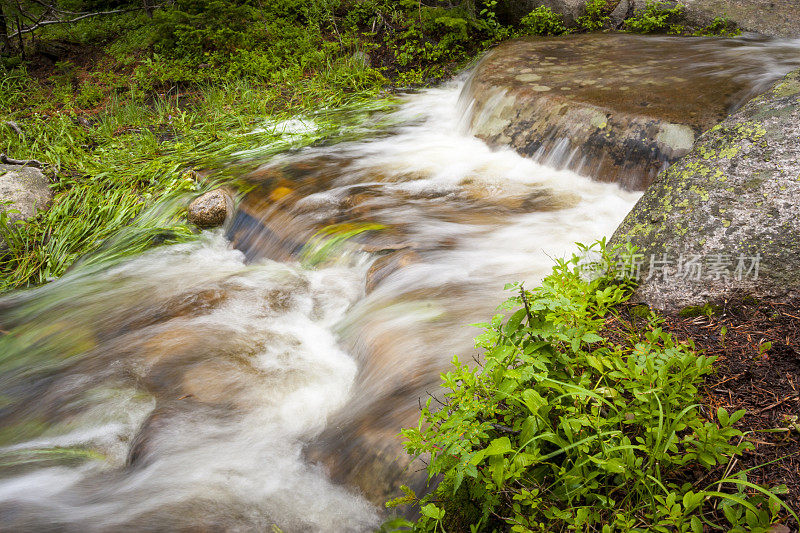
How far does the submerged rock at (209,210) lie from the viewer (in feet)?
16.9

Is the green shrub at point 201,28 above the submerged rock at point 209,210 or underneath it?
above

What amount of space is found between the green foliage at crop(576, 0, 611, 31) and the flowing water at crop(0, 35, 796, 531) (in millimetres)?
4227

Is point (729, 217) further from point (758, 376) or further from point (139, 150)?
point (139, 150)

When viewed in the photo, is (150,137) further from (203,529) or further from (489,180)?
(203,529)

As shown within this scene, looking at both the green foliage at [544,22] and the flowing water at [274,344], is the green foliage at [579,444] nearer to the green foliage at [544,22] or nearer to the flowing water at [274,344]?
the flowing water at [274,344]

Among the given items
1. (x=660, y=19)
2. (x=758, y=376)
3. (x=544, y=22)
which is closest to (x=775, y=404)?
(x=758, y=376)

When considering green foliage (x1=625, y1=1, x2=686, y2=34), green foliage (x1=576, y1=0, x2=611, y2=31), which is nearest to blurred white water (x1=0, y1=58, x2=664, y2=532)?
green foliage (x1=625, y1=1, x2=686, y2=34)

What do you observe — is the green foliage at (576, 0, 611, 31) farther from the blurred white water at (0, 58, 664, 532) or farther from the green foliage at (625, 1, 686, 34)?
the blurred white water at (0, 58, 664, 532)

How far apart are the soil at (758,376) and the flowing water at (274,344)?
1.11 metres

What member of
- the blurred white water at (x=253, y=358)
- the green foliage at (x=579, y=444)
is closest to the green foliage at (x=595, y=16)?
the blurred white water at (x=253, y=358)

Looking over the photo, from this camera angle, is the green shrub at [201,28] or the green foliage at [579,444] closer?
the green foliage at [579,444]

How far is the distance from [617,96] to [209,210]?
14.1 ft

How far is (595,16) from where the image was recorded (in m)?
8.31

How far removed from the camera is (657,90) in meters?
5.20
